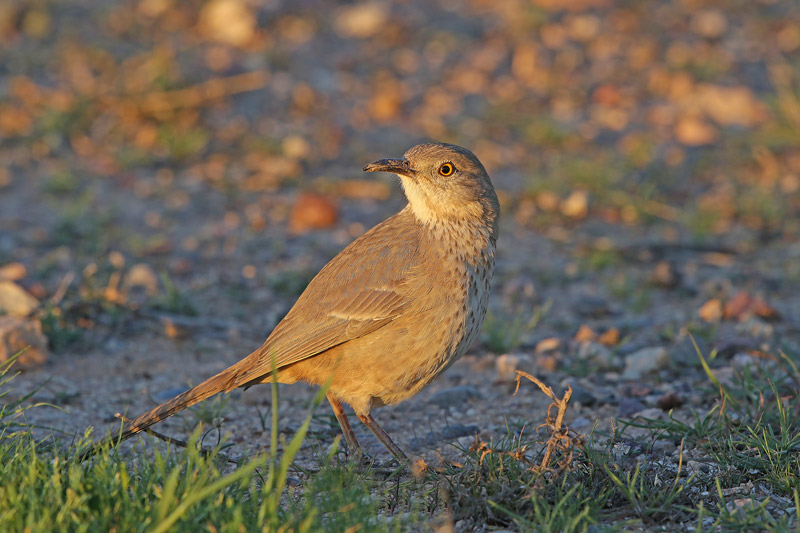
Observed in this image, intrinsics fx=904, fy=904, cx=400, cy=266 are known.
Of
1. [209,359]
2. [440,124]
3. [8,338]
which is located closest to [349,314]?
[209,359]

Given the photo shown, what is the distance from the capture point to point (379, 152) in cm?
950

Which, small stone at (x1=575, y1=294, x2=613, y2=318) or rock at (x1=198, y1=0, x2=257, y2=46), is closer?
small stone at (x1=575, y1=294, x2=613, y2=318)

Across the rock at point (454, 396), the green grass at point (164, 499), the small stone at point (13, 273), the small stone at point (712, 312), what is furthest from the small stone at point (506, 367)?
the small stone at point (13, 273)

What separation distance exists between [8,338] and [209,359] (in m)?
1.24

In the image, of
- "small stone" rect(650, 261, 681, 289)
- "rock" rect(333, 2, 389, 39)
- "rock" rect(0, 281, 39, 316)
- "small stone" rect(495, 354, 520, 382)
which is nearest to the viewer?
"small stone" rect(495, 354, 520, 382)

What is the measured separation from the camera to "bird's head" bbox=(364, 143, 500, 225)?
4879mm

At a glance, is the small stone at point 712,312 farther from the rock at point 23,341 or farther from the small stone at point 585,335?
the rock at point 23,341

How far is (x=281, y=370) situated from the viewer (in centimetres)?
474

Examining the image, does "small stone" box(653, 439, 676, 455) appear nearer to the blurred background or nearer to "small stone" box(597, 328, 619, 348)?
the blurred background

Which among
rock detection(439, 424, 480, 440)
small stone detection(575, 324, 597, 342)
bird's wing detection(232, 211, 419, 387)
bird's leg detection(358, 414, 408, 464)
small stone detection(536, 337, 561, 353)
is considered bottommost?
small stone detection(575, 324, 597, 342)

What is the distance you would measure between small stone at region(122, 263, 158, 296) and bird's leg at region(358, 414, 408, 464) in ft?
9.31

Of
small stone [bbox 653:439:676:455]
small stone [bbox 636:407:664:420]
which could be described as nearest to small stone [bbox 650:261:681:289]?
small stone [bbox 636:407:664:420]

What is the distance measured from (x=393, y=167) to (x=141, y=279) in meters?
2.92

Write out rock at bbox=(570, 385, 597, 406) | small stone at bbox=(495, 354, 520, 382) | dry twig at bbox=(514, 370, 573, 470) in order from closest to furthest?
dry twig at bbox=(514, 370, 573, 470) < rock at bbox=(570, 385, 597, 406) < small stone at bbox=(495, 354, 520, 382)
